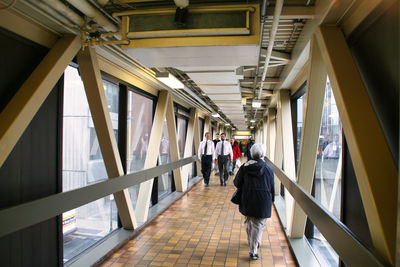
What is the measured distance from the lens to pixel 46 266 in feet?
9.17

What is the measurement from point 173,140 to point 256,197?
346 centimetres

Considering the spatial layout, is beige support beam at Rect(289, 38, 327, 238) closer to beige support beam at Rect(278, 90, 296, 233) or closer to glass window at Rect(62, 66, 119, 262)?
beige support beam at Rect(278, 90, 296, 233)

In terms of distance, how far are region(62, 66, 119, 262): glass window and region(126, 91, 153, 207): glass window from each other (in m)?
0.92

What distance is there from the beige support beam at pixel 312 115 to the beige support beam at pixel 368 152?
23.7 inches

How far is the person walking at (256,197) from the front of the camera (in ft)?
11.5

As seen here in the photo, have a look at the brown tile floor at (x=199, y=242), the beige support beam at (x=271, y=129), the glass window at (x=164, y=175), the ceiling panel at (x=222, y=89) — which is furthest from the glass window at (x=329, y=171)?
the beige support beam at (x=271, y=129)

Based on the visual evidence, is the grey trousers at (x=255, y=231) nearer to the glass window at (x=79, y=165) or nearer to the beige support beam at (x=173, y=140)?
the glass window at (x=79, y=165)

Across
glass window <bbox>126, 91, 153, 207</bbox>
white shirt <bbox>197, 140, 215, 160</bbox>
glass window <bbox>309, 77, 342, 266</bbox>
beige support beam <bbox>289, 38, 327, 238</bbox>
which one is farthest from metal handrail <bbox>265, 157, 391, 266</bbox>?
white shirt <bbox>197, 140, 215, 160</bbox>

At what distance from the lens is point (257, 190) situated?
3533 millimetres

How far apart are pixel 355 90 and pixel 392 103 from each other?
0.83 ft

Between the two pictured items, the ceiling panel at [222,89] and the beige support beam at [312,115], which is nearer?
the beige support beam at [312,115]

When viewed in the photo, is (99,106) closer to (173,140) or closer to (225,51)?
(225,51)

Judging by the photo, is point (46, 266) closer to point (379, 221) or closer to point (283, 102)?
point (379, 221)

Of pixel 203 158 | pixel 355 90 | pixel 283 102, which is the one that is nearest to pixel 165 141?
pixel 203 158
